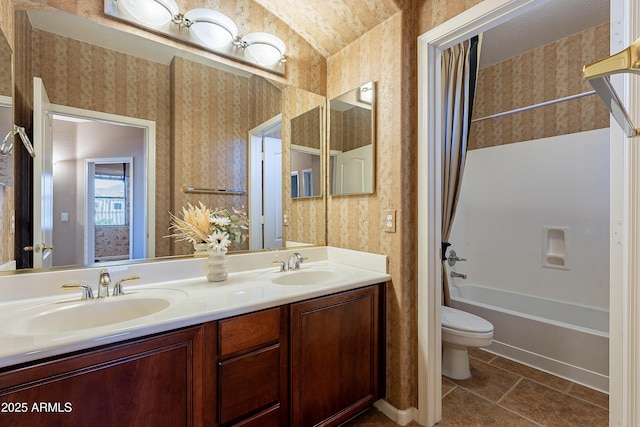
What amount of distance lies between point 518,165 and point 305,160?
217 centimetres

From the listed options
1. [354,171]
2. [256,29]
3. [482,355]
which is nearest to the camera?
[256,29]

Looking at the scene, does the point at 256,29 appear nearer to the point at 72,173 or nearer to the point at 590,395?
the point at 72,173

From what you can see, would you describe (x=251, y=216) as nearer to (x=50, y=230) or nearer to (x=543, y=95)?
(x=50, y=230)

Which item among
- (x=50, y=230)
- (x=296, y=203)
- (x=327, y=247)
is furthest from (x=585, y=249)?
(x=50, y=230)

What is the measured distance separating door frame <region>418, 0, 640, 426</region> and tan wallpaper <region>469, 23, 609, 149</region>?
1846 mm

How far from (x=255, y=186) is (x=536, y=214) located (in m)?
2.62

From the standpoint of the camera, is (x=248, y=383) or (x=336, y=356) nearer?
(x=248, y=383)

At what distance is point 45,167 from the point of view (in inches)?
49.8

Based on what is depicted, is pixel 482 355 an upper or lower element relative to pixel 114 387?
lower

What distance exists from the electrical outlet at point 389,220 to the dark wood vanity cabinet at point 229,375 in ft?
1.13

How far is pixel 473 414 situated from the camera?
Result: 5.54 ft

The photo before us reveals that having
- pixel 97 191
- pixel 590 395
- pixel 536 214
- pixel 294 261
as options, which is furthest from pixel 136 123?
pixel 536 214

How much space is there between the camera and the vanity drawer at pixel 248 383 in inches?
42.6

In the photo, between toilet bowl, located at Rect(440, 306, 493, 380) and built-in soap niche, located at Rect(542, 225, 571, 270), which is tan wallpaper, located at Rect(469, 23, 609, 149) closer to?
built-in soap niche, located at Rect(542, 225, 571, 270)
